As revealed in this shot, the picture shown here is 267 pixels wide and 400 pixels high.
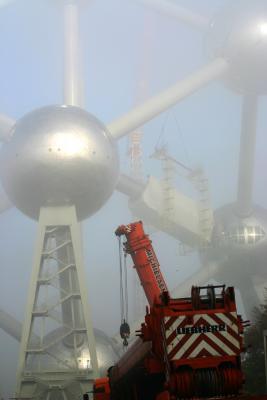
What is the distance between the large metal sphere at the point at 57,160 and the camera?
30.1m

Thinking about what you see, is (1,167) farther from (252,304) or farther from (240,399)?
(252,304)

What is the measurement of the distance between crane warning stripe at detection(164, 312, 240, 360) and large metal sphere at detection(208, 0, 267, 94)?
128 feet

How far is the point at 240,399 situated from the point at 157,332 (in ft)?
12.7

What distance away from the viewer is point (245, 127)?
171ft

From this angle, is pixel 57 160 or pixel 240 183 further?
pixel 240 183

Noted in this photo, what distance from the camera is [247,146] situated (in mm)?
51812

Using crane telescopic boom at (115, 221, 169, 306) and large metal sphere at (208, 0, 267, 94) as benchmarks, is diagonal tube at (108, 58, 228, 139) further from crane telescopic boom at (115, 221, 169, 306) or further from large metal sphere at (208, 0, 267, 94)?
crane telescopic boom at (115, 221, 169, 306)

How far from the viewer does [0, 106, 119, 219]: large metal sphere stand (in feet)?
98.7

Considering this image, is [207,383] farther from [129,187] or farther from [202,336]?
[129,187]

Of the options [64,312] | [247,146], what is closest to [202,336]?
[64,312]

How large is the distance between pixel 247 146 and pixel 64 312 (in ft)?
83.5

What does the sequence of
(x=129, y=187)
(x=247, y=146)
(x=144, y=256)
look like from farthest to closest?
(x=247, y=146)
(x=129, y=187)
(x=144, y=256)

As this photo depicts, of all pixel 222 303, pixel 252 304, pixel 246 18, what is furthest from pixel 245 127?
pixel 222 303

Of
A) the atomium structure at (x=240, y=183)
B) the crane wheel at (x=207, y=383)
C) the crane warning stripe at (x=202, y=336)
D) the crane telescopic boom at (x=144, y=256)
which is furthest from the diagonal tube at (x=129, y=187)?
the crane wheel at (x=207, y=383)
